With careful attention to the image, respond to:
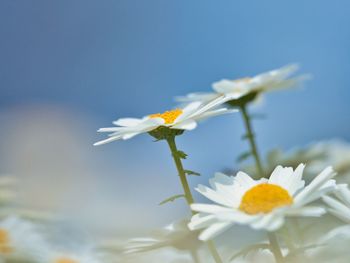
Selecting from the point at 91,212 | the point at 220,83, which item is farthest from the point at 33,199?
the point at 220,83

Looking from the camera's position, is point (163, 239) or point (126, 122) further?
point (126, 122)

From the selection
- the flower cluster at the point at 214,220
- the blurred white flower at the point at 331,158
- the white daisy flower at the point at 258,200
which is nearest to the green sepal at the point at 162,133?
the flower cluster at the point at 214,220

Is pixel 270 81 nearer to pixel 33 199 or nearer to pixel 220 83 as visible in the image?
pixel 220 83

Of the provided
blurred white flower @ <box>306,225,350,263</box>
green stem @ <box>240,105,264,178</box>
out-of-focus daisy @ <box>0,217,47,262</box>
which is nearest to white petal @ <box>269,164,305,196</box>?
blurred white flower @ <box>306,225,350,263</box>

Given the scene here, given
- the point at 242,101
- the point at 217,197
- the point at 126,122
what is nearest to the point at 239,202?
the point at 217,197

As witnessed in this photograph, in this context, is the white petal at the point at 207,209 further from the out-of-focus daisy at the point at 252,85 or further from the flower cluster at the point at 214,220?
the out-of-focus daisy at the point at 252,85

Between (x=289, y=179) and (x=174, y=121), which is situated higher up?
(x=174, y=121)

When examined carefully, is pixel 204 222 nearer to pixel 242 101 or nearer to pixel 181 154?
pixel 181 154
